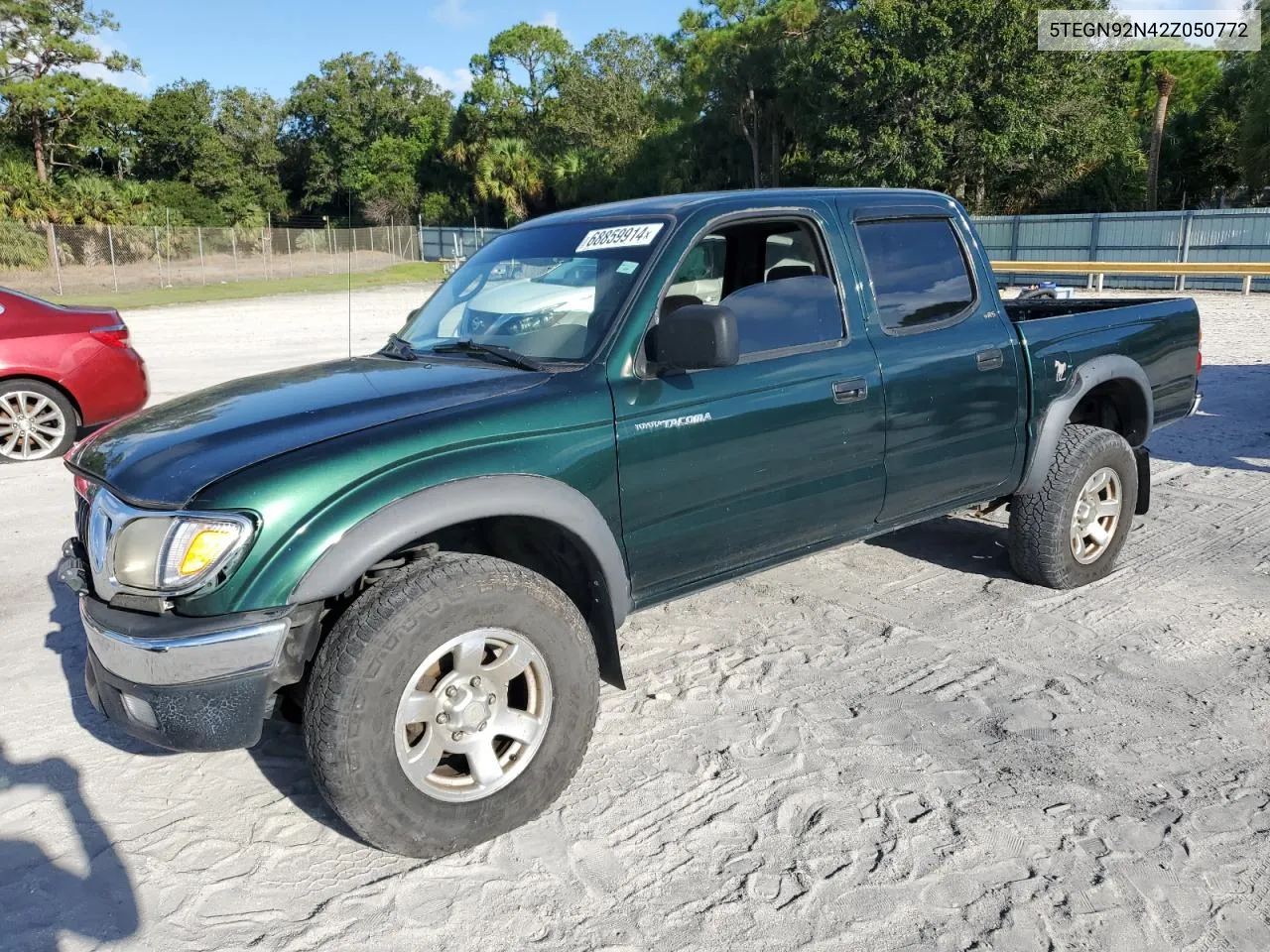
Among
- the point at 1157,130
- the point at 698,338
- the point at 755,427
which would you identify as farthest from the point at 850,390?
the point at 1157,130

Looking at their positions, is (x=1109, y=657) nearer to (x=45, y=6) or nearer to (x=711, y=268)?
(x=711, y=268)

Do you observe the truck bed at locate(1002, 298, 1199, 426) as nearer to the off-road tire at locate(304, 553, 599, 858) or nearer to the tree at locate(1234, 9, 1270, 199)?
the off-road tire at locate(304, 553, 599, 858)

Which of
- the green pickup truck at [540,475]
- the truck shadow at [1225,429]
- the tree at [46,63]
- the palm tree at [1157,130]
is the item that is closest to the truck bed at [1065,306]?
the green pickup truck at [540,475]

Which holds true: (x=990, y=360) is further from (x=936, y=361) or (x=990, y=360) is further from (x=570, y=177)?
(x=570, y=177)

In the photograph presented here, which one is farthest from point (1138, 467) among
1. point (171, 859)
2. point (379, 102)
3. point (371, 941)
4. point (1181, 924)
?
point (379, 102)

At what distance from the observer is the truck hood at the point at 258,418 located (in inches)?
114

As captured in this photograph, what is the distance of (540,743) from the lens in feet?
10.3

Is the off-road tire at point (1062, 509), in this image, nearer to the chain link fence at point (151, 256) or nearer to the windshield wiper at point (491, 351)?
the windshield wiper at point (491, 351)

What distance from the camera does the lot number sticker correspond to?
3.70 meters

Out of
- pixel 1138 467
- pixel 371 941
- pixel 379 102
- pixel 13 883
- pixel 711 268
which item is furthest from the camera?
pixel 379 102

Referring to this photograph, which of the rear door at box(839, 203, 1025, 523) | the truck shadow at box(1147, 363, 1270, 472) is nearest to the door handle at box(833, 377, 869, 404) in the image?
the rear door at box(839, 203, 1025, 523)

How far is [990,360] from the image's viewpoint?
447 centimetres

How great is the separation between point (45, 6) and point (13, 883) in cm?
5354

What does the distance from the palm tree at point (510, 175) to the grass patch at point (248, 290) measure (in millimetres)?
11799
